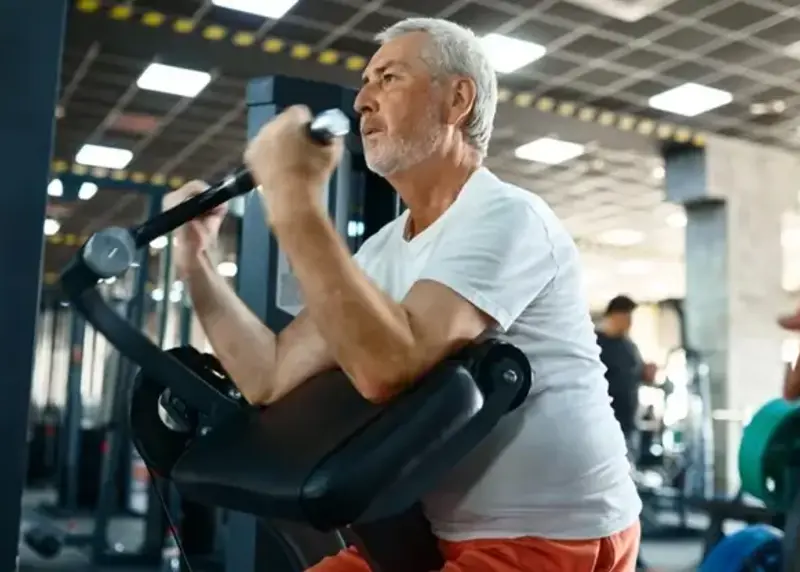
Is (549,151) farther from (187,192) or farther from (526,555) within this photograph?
(526,555)

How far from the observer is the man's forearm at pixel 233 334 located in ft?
4.62

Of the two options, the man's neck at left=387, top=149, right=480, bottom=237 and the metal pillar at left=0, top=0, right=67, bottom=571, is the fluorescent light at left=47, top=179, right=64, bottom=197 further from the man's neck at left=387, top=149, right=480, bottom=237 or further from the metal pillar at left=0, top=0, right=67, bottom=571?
the man's neck at left=387, top=149, right=480, bottom=237

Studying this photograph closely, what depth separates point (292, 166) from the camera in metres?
1.03

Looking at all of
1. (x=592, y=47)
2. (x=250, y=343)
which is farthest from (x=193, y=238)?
(x=592, y=47)

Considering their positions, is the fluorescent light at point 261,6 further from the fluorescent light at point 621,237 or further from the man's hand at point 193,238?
the fluorescent light at point 621,237

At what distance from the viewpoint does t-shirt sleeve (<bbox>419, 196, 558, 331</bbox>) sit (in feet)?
3.51

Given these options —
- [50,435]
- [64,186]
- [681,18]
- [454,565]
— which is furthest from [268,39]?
[454,565]

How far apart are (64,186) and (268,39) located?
2.32 m

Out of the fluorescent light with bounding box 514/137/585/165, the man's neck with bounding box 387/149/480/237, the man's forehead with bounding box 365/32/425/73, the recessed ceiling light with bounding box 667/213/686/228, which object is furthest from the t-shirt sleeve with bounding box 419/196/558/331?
the recessed ceiling light with bounding box 667/213/686/228

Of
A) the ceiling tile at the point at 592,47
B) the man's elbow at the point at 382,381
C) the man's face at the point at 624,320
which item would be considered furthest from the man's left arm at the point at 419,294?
the ceiling tile at the point at 592,47

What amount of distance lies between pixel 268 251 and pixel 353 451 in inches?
50.3

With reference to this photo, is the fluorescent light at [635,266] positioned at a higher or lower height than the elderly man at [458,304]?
higher

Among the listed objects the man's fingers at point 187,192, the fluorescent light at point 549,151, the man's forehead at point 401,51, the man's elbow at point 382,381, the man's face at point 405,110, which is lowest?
the man's elbow at point 382,381

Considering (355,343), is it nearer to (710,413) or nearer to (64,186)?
(64,186)
